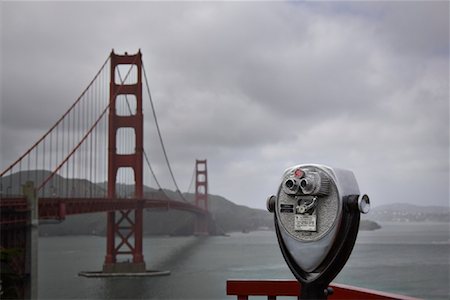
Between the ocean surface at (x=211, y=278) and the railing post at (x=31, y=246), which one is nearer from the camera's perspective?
the railing post at (x=31, y=246)

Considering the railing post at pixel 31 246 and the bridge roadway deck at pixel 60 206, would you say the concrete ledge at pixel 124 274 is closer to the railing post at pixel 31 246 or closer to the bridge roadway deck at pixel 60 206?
the bridge roadway deck at pixel 60 206

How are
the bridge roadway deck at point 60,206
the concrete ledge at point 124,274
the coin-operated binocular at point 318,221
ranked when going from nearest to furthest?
1. the coin-operated binocular at point 318,221
2. the bridge roadway deck at point 60,206
3. the concrete ledge at point 124,274

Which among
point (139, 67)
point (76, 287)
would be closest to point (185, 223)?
point (139, 67)

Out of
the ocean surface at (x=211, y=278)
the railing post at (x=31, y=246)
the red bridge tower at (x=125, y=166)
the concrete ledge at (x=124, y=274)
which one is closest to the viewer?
the railing post at (x=31, y=246)

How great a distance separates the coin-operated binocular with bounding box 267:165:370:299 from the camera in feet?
11.5

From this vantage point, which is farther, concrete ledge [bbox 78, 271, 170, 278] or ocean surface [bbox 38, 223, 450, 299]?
concrete ledge [bbox 78, 271, 170, 278]

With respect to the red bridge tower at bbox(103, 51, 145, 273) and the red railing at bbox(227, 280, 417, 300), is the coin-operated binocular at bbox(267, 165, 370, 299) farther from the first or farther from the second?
the red bridge tower at bbox(103, 51, 145, 273)

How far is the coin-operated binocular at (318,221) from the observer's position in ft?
11.5

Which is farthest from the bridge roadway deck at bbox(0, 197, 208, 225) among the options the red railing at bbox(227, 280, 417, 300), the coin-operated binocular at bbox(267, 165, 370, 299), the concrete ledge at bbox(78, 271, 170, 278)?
the coin-operated binocular at bbox(267, 165, 370, 299)

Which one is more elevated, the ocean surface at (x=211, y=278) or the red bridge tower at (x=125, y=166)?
the red bridge tower at (x=125, y=166)

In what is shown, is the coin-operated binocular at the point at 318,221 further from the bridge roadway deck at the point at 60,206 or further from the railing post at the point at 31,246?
the railing post at the point at 31,246

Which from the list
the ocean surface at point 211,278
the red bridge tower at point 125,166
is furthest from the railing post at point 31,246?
the red bridge tower at point 125,166

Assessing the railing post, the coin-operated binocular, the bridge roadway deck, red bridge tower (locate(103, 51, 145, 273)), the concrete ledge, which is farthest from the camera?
red bridge tower (locate(103, 51, 145, 273))

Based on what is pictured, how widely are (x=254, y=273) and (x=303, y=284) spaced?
38.6 metres
